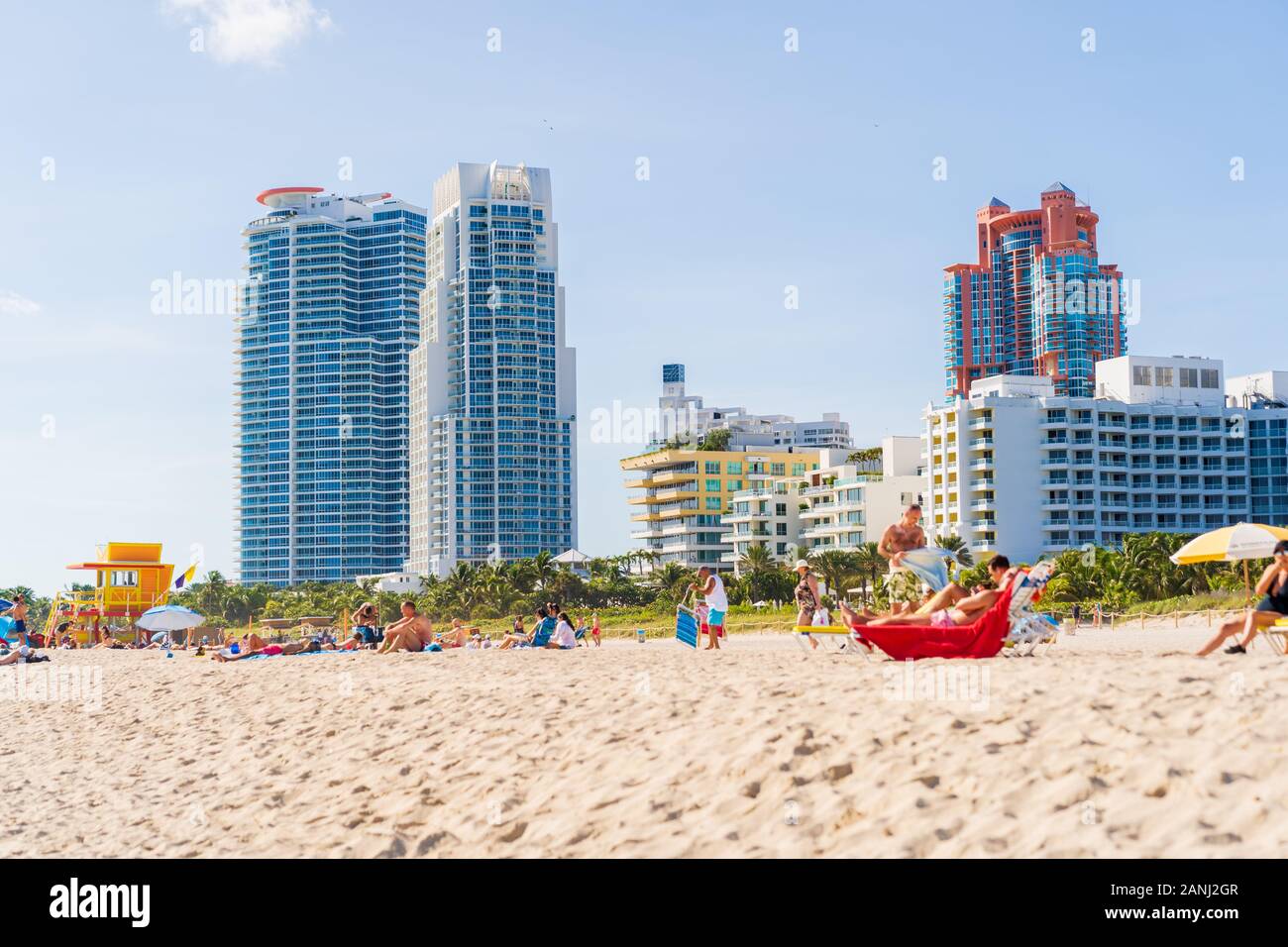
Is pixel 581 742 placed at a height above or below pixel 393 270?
below

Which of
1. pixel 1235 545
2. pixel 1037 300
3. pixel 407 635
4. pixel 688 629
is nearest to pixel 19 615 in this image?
pixel 407 635

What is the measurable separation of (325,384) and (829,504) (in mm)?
77523

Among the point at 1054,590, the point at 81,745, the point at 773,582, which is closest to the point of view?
the point at 81,745

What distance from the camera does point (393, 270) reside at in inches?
6043

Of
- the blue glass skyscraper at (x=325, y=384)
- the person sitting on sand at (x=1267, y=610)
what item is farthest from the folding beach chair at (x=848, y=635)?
the blue glass skyscraper at (x=325, y=384)

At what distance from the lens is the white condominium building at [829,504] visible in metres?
90.8

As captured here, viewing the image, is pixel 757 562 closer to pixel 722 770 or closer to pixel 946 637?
pixel 946 637

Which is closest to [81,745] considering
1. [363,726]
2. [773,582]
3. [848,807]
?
[363,726]

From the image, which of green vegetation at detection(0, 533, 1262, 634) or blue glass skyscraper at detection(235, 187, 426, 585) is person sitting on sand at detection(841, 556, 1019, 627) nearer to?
green vegetation at detection(0, 533, 1262, 634)

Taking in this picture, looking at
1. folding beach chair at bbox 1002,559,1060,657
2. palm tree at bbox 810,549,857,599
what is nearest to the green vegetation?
palm tree at bbox 810,549,857,599

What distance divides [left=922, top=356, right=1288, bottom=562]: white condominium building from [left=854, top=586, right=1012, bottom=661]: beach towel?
73551 mm

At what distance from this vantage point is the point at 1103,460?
88.6 meters
